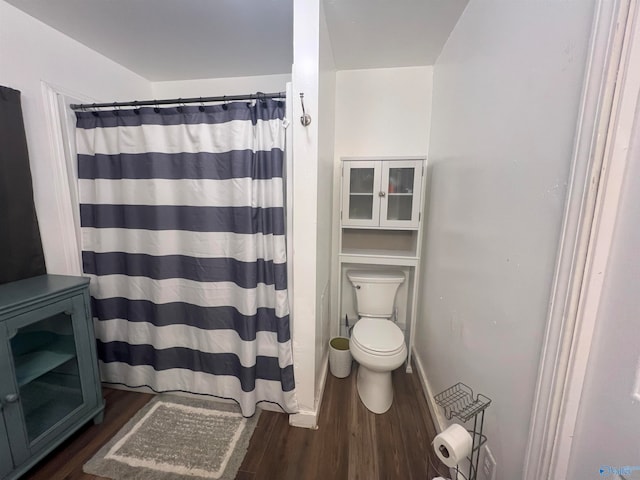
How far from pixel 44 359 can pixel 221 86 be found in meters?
2.20

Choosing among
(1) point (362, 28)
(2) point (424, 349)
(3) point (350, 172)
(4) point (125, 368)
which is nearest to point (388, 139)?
(3) point (350, 172)

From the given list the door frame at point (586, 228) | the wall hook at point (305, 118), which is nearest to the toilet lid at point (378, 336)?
the door frame at point (586, 228)

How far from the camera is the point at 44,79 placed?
144 cm

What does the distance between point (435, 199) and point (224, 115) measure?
1457 mm

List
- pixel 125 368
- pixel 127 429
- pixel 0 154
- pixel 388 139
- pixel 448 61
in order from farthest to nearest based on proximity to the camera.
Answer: pixel 388 139, pixel 125 368, pixel 448 61, pixel 127 429, pixel 0 154

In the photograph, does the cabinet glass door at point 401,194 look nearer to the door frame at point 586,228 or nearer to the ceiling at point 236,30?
the ceiling at point 236,30

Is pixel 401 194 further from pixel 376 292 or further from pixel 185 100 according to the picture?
pixel 185 100

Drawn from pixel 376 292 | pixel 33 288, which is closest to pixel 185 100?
pixel 33 288

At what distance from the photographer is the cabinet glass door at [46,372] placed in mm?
1216

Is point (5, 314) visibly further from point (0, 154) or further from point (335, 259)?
point (335, 259)

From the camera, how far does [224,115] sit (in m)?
1.38

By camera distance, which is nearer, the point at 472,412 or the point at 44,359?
the point at 472,412

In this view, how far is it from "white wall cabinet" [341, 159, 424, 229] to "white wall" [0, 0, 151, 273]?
1.84 m

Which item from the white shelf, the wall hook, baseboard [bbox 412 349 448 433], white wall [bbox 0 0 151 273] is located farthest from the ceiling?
baseboard [bbox 412 349 448 433]
